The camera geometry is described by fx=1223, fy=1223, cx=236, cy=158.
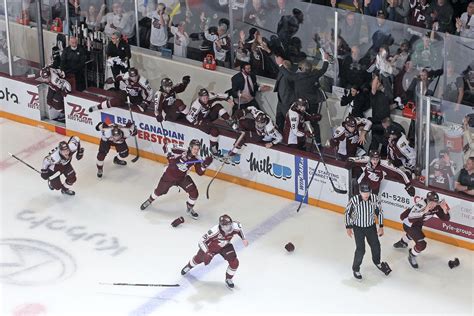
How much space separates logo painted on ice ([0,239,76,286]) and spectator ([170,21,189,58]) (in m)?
3.73

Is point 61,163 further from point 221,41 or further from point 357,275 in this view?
point 357,275

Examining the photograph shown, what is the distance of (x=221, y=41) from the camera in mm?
16250

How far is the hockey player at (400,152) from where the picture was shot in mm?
14477

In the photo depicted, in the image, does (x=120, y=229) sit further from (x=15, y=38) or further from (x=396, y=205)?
(x=15, y=38)

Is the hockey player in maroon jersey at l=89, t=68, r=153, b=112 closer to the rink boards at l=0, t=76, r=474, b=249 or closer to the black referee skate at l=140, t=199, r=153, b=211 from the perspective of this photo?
the rink boards at l=0, t=76, r=474, b=249

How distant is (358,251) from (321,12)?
11.3 feet

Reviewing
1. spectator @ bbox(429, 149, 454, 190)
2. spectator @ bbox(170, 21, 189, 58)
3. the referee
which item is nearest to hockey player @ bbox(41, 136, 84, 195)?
spectator @ bbox(170, 21, 189, 58)

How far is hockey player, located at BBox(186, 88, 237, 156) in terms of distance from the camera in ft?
50.6

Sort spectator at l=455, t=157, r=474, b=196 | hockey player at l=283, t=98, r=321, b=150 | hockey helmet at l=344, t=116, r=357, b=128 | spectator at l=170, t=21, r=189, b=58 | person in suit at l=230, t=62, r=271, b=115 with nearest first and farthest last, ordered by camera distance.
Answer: spectator at l=455, t=157, r=474, b=196 < hockey helmet at l=344, t=116, r=357, b=128 < hockey player at l=283, t=98, r=321, b=150 < person in suit at l=230, t=62, r=271, b=115 < spectator at l=170, t=21, r=189, b=58

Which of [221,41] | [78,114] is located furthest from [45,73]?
[221,41]

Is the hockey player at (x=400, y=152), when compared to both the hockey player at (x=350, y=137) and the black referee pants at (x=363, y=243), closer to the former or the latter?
the hockey player at (x=350, y=137)

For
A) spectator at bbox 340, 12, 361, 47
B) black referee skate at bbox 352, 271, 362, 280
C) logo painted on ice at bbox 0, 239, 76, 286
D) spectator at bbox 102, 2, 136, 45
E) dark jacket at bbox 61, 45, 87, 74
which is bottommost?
logo painted on ice at bbox 0, 239, 76, 286

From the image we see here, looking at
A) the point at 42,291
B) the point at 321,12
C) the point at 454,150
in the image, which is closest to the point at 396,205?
the point at 454,150

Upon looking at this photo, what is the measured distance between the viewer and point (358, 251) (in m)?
13.4
